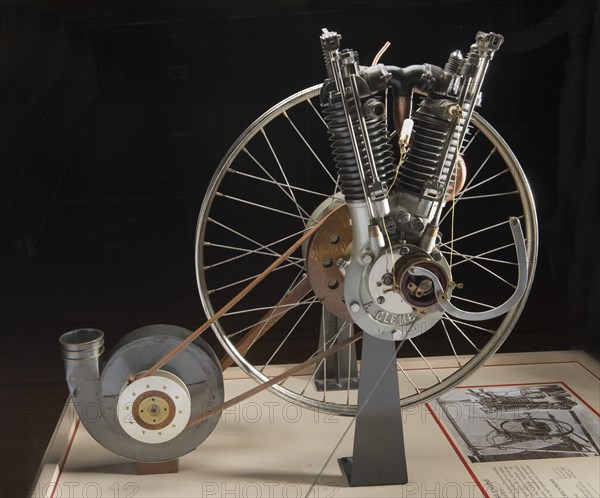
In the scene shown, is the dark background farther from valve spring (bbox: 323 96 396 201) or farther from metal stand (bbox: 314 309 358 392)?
valve spring (bbox: 323 96 396 201)

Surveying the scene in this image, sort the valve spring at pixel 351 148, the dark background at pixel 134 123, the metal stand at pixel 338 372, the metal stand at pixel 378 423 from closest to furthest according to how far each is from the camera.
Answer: the valve spring at pixel 351 148, the metal stand at pixel 378 423, the dark background at pixel 134 123, the metal stand at pixel 338 372

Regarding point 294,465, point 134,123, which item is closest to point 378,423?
point 294,465

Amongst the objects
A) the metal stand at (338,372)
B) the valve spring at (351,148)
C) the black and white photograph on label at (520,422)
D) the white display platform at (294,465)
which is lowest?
the white display platform at (294,465)

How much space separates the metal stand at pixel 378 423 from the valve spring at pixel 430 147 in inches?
16.2

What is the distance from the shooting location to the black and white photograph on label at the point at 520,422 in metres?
2.23

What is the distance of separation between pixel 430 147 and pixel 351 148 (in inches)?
7.2

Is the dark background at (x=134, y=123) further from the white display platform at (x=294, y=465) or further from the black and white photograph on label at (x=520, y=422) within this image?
the black and white photograph on label at (x=520, y=422)

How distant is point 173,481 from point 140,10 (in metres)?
→ 1.26

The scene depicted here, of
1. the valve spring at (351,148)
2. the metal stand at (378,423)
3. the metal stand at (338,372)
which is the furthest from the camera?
the metal stand at (338,372)

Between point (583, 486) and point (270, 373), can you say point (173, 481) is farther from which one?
point (583, 486)

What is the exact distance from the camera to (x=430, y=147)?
1868 millimetres

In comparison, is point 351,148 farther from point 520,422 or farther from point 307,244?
point 520,422

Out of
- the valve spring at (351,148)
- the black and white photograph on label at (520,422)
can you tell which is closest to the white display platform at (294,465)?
the black and white photograph on label at (520,422)

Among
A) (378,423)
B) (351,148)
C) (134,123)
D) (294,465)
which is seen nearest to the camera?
(351,148)
